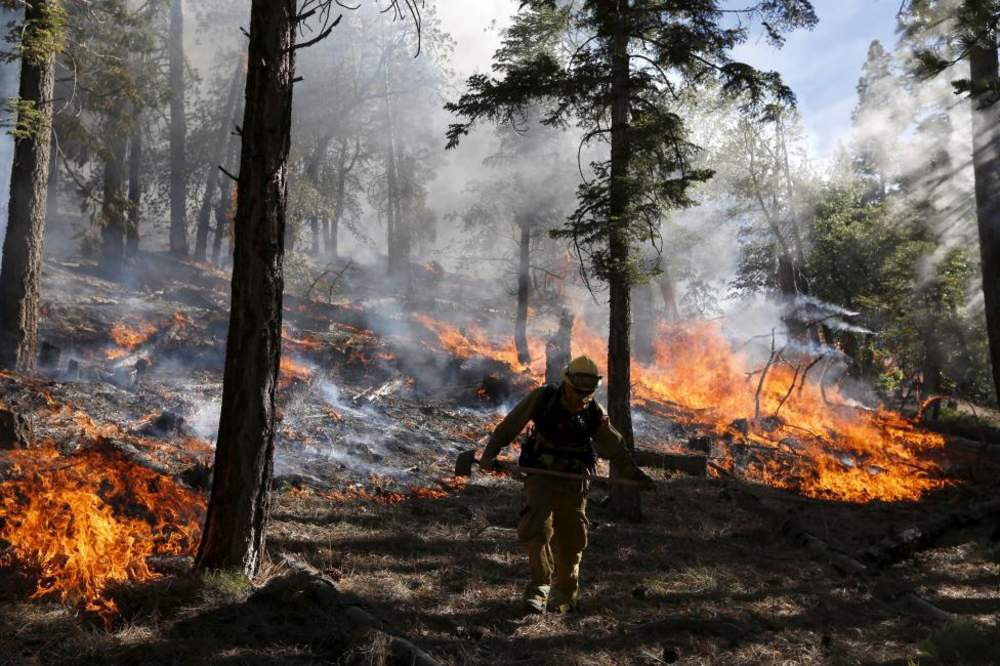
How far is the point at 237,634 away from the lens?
4.50 m

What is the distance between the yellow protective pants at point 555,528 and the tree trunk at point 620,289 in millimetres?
2968

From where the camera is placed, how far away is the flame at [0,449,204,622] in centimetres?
478

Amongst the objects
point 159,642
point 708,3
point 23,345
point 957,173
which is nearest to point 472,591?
point 159,642

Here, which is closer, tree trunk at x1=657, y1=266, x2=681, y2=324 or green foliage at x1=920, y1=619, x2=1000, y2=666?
green foliage at x1=920, y1=619, x2=1000, y2=666

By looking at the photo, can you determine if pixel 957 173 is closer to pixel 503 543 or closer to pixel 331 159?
pixel 503 543

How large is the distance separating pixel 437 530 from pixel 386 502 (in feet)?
3.66

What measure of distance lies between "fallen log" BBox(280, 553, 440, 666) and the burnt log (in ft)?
11.3

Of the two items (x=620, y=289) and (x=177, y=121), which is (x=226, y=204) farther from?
(x=620, y=289)

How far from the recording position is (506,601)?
19.8 ft

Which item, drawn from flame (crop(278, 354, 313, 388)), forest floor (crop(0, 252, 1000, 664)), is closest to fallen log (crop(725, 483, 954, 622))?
forest floor (crop(0, 252, 1000, 664))

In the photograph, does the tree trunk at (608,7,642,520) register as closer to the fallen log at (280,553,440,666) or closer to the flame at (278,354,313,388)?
the fallen log at (280,553,440,666)

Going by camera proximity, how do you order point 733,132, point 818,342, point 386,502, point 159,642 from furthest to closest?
point 733,132 → point 818,342 → point 386,502 → point 159,642

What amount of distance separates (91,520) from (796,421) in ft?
55.3

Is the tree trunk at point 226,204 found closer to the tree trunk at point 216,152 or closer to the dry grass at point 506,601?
the tree trunk at point 216,152
